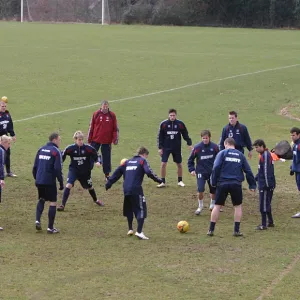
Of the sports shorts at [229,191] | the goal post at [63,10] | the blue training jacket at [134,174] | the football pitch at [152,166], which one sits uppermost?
the goal post at [63,10]

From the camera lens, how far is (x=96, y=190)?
2053cm

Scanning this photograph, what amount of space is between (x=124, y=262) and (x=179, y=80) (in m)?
30.1

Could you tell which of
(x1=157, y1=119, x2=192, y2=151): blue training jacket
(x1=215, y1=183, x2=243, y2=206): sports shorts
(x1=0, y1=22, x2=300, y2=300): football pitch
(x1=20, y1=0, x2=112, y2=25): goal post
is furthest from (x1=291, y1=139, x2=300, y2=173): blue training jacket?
(x1=20, y1=0, x2=112, y2=25): goal post

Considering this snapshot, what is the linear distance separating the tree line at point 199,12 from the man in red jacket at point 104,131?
63.9 m

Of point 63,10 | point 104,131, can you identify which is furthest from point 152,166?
point 63,10

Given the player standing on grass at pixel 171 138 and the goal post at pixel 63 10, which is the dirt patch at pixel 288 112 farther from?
the goal post at pixel 63 10

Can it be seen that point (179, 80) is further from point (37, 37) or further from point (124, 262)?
point (124, 262)

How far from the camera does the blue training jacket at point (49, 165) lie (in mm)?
16109

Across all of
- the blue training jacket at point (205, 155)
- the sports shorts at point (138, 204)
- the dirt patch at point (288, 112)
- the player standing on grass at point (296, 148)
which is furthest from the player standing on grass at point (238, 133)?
the dirt patch at point (288, 112)

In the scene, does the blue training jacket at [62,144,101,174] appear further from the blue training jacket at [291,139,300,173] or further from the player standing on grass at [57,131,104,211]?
the blue training jacket at [291,139,300,173]

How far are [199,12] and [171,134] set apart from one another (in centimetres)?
6662

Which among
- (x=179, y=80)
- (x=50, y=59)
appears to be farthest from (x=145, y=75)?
(x=50, y=59)

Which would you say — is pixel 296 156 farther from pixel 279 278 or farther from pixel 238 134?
pixel 279 278

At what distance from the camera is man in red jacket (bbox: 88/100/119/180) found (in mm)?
21000
